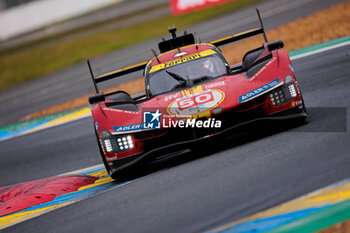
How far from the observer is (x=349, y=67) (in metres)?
9.88

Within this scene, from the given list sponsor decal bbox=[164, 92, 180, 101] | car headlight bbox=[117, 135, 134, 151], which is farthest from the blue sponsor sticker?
car headlight bbox=[117, 135, 134, 151]

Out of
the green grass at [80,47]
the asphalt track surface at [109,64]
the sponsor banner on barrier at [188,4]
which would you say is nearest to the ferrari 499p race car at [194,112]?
the asphalt track surface at [109,64]

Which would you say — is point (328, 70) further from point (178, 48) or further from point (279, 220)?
point (279, 220)

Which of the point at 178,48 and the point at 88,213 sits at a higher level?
the point at 178,48

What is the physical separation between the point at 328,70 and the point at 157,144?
493 cm

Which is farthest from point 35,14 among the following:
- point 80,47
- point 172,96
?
point 172,96

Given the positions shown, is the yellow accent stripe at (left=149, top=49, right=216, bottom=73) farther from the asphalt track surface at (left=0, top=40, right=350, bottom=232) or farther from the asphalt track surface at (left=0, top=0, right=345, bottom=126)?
the asphalt track surface at (left=0, top=0, right=345, bottom=126)

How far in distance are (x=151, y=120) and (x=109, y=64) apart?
15.5m

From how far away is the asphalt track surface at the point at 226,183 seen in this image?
456 centimetres

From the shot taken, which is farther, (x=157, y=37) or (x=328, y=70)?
(x=157, y=37)

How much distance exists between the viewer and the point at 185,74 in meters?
7.46

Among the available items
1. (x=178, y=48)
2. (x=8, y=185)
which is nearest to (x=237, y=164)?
(x=178, y=48)

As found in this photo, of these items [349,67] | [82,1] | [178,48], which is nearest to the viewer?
[178,48]

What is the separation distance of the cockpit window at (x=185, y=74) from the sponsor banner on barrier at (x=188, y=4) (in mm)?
19010
